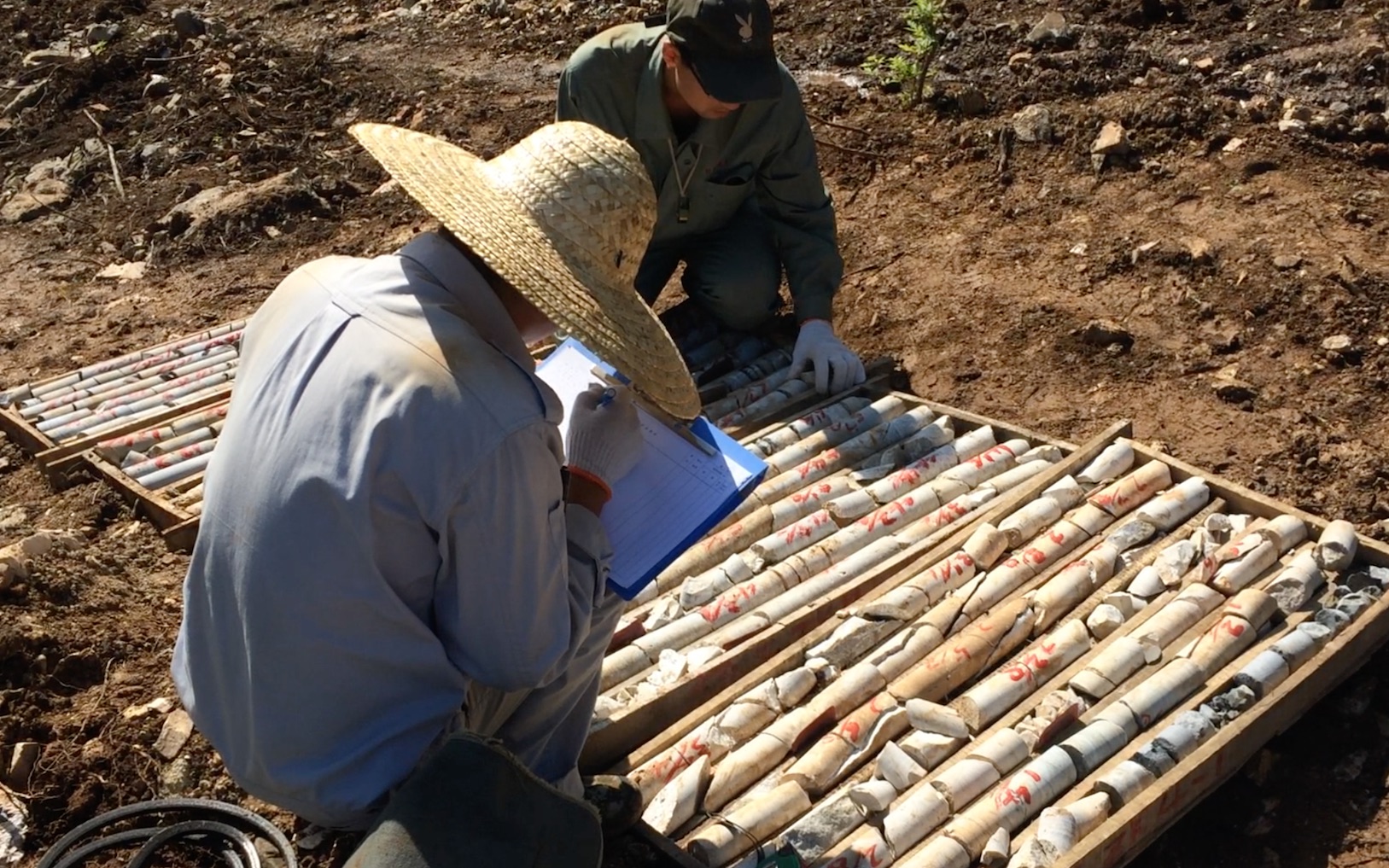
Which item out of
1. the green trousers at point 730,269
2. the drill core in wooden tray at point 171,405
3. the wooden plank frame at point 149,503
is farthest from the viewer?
the green trousers at point 730,269

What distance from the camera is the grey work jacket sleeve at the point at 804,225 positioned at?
4762 millimetres

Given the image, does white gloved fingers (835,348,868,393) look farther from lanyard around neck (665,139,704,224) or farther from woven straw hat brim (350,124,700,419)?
woven straw hat brim (350,124,700,419)

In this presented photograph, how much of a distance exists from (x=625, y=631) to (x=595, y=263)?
1.46 m

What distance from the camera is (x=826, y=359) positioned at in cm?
461

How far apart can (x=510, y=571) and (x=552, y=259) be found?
1.81ft

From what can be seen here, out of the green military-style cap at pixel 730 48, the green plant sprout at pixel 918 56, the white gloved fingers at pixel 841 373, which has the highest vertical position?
the green military-style cap at pixel 730 48

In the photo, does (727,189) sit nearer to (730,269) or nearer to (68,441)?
(730,269)

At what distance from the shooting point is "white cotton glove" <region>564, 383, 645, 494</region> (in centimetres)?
260

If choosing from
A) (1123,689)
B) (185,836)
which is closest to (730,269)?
(1123,689)

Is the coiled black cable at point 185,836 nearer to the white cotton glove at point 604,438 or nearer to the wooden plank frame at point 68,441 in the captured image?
the white cotton glove at point 604,438

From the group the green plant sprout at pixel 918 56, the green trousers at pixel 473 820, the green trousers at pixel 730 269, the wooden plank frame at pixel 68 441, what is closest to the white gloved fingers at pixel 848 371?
the green trousers at pixel 730 269

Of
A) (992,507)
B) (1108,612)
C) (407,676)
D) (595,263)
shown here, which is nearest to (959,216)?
(992,507)

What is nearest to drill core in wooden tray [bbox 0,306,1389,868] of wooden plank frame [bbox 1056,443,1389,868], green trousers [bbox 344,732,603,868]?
wooden plank frame [bbox 1056,443,1389,868]

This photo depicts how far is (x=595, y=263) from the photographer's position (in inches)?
91.4
